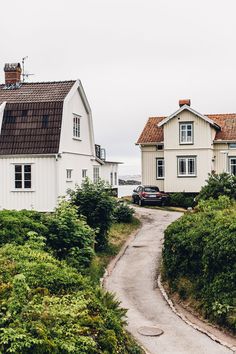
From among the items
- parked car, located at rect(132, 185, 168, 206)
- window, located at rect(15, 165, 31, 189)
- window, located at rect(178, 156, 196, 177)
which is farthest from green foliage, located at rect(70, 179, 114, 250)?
window, located at rect(178, 156, 196, 177)

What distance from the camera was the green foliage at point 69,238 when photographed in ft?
50.3

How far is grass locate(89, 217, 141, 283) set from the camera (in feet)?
53.0

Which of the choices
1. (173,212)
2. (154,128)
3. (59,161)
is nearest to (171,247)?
(59,161)

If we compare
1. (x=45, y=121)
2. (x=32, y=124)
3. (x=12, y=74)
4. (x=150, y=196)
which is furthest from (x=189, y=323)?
(x=150, y=196)

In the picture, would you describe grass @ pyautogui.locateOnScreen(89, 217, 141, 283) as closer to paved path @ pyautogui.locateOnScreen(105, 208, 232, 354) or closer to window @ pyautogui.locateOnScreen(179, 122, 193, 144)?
paved path @ pyautogui.locateOnScreen(105, 208, 232, 354)

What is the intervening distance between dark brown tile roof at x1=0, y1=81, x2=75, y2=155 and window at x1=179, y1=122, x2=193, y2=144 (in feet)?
45.9

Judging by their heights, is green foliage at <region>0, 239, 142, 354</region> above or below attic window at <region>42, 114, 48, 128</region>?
below

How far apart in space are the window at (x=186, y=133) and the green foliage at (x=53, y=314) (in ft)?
91.8

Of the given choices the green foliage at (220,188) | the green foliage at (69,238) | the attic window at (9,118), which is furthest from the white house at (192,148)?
the green foliage at (69,238)

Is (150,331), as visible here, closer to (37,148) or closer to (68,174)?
(37,148)

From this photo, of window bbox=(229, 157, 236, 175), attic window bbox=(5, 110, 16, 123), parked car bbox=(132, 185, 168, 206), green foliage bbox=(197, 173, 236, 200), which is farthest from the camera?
window bbox=(229, 157, 236, 175)

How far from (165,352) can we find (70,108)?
18415mm

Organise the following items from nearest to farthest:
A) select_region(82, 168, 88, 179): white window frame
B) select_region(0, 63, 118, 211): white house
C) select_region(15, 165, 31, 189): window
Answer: select_region(0, 63, 118, 211): white house → select_region(15, 165, 31, 189): window → select_region(82, 168, 88, 179): white window frame

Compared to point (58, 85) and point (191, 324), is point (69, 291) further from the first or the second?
point (58, 85)
